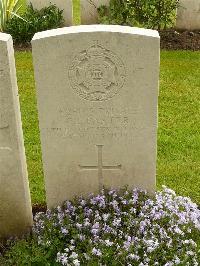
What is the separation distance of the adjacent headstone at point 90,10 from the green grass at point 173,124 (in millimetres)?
1291

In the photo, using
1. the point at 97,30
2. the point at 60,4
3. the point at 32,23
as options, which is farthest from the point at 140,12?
the point at 97,30

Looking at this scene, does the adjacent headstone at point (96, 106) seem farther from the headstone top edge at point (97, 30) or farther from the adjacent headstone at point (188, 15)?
the adjacent headstone at point (188, 15)

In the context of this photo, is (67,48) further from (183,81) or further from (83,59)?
(183,81)

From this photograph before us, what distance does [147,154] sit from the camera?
4.20 meters

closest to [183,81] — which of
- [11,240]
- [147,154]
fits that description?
[147,154]

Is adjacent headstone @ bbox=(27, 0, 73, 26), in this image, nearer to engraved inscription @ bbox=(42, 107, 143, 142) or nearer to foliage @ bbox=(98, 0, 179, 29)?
foliage @ bbox=(98, 0, 179, 29)

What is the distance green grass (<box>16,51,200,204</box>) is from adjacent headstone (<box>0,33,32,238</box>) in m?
0.55

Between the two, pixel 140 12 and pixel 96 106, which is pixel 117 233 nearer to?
pixel 96 106

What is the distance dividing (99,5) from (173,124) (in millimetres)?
3249

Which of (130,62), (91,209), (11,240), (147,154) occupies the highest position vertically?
(130,62)

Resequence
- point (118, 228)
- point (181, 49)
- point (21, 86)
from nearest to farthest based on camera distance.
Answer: point (118, 228) < point (21, 86) < point (181, 49)

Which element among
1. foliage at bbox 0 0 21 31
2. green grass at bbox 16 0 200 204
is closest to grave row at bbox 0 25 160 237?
green grass at bbox 16 0 200 204

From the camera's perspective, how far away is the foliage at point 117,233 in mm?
3729

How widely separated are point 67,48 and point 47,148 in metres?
0.84
